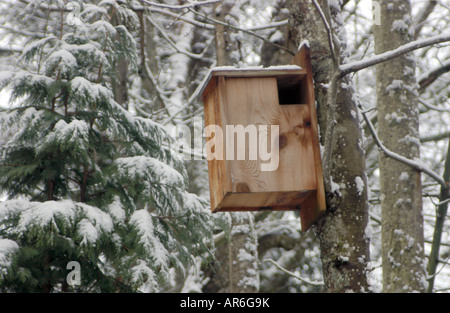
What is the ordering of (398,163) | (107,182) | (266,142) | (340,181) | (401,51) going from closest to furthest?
(401,51), (340,181), (266,142), (398,163), (107,182)

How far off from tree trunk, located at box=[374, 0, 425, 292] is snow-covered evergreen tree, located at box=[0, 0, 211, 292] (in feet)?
5.07

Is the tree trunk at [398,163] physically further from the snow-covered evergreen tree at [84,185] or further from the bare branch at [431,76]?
the snow-covered evergreen tree at [84,185]

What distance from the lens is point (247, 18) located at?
8.91m

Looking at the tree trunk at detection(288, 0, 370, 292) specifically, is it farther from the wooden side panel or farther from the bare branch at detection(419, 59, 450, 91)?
the bare branch at detection(419, 59, 450, 91)

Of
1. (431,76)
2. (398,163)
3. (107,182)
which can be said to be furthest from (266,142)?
(431,76)

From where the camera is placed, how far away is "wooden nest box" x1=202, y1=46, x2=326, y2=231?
2.83 meters

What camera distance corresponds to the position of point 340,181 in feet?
8.98

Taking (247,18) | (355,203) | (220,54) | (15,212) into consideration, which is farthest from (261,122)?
(247,18)

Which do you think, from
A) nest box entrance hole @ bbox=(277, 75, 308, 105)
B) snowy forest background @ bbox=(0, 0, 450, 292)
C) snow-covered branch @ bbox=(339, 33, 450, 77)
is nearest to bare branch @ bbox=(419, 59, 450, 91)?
snowy forest background @ bbox=(0, 0, 450, 292)

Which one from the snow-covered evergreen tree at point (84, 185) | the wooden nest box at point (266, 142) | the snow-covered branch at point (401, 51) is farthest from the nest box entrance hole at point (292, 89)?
the snow-covered evergreen tree at point (84, 185)

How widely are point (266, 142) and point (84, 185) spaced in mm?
2266

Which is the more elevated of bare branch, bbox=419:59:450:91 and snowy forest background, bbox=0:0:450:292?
bare branch, bbox=419:59:450:91

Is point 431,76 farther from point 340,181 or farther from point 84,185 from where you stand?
point 84,185

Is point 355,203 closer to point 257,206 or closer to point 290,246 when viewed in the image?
point 257,206
